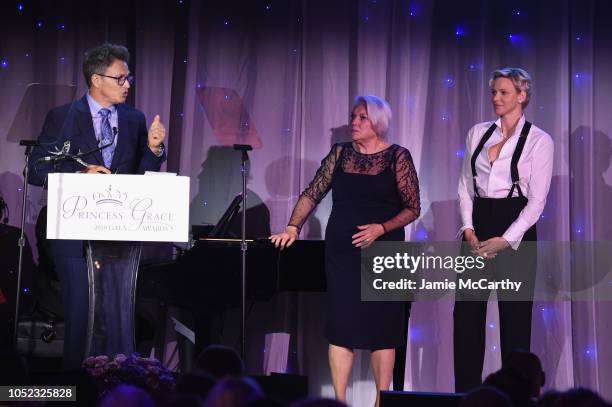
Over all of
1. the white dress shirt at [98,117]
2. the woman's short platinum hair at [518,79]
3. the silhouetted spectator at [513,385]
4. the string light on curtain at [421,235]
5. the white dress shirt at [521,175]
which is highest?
the woman's short platinum hair at [518,79]

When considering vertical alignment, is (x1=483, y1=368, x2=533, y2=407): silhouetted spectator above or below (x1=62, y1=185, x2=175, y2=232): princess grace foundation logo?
below

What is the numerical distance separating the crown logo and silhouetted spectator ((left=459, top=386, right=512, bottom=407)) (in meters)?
2.50

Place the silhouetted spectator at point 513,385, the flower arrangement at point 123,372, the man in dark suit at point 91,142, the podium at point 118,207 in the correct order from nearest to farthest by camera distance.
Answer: the silhouetted spectator at point 513,385
the flower arrangement at point 123,372
the podium at point 118,207
the man in dark suit at point 91,142

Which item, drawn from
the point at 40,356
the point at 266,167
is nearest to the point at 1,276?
the point at 40,356

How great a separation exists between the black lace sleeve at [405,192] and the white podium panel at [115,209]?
1222 mm

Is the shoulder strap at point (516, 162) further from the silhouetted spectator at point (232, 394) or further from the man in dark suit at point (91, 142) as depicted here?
the silhouetted spectator at point (232, 394)

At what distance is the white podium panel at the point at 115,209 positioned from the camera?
13.4 ft

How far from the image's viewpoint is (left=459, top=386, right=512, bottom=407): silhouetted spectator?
1.95 m

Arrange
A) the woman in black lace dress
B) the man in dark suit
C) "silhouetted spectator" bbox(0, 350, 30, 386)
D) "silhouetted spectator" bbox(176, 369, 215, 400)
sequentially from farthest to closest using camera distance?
the woman in black lace dress
the man in dark suit
"silhouetted spectator" bbox(0, 350, 30, 386)
"silhouetted spectator" bbox(176, 369, 215, 400)

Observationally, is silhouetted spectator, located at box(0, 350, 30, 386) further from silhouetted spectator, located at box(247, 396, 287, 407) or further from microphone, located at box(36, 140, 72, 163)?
microphone, located at box(36, 140, 72, 163)

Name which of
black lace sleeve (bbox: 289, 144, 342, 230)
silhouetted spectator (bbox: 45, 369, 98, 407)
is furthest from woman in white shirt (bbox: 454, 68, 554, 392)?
silhouetted spectator (bbox: 45, 369, 98, 407)

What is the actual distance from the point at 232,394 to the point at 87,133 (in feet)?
10.5

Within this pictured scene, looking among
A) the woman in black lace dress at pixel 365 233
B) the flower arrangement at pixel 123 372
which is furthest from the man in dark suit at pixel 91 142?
the flower arrangement at pixel 123 372

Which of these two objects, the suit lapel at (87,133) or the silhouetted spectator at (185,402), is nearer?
the silhouetted spectator at (185,402)
